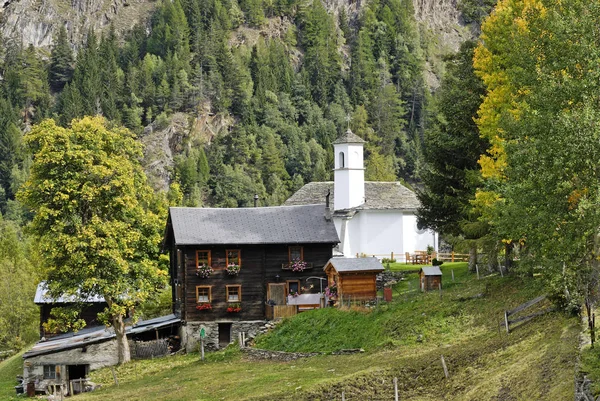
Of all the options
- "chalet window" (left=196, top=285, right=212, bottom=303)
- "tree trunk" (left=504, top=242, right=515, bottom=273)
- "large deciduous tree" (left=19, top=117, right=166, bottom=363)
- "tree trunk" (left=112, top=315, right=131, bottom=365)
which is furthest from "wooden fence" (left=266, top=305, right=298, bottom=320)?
"tree trunk" (left=504, top=242, right=515, bottom=273)

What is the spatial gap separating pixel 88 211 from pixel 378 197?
30.1m

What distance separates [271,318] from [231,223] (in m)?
5.56

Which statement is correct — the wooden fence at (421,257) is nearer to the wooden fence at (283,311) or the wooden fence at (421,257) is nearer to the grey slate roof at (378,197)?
the grey slate roof at (378,197)

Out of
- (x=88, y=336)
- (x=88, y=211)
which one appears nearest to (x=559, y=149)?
(x=88, y=211)

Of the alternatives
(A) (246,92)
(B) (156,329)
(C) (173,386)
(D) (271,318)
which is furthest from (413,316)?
(A) (246,92)

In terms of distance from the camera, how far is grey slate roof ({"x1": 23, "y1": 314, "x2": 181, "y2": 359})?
152 feet

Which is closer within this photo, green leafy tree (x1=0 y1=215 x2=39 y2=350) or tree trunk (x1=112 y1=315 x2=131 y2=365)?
tree trunk (x1=112 y1=315 x2=131 y2=365)

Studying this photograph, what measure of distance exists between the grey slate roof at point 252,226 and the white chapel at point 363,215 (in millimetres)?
15279

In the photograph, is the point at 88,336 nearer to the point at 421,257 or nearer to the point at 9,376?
the point at 9,376

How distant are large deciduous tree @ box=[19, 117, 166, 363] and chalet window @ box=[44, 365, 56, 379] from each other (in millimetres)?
3030

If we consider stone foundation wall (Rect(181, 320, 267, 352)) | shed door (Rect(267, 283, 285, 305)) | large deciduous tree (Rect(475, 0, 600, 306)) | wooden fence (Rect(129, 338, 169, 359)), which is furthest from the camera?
shed door (Rect(267, 283, 285, 305))

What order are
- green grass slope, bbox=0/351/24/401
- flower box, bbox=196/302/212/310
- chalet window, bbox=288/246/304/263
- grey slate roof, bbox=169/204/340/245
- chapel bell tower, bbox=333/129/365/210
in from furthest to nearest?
chapel bell tower, bbox=333/129/365/210 < chalet window, bbox=288/246/304/263 < grey slate roof, bbox=169/204/340/245 < flower box, bbox=196/302/212/310 < green grass slope, bbox=0/351/24/401

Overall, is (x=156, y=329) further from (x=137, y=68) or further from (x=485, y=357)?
(x=137, y=68)

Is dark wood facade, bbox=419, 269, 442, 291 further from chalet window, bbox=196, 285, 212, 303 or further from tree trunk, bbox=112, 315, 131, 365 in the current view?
tree trunk, bbox=112, 315, 131, 365
